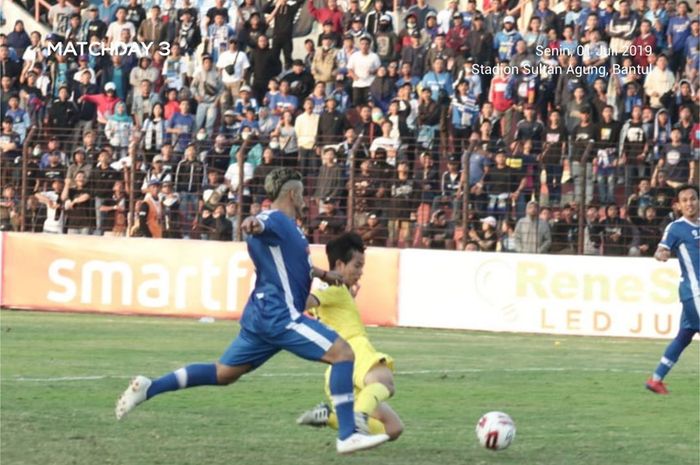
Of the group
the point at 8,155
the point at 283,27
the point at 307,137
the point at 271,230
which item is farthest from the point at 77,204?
the point at 271,230

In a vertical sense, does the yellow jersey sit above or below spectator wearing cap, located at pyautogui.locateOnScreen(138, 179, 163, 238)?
above

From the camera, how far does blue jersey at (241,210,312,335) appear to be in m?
9.88

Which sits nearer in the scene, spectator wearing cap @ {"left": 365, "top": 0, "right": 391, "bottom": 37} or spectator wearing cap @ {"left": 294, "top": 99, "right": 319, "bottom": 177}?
spectator wearing cap @ {"left": 294, "top": 99, "right": 319, "bottom": 177}

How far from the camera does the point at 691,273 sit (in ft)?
49.1

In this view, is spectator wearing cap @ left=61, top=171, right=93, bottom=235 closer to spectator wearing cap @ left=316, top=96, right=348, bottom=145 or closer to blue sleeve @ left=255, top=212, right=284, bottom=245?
spectator wearing cap @ left=316, top=96, right=348, bottom=145

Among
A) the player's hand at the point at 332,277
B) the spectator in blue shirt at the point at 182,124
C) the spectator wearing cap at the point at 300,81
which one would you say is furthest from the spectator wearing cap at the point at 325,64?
the player's hand at the point at 332,277

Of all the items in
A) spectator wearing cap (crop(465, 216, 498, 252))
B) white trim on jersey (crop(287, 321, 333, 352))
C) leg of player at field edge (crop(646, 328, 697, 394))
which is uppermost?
white trim on jersey (crop(287, 321, 333, 352))

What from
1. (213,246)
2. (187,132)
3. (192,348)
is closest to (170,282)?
(213,246)

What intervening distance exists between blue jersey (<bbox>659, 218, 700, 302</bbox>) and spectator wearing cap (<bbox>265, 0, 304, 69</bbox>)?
43.8ft

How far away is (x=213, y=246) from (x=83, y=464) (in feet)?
47.7

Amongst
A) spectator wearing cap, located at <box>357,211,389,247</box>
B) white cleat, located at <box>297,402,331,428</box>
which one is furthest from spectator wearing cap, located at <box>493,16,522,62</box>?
white cleat, located at <box>297,402,331,428</box>

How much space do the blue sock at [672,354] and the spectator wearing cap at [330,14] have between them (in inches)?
528

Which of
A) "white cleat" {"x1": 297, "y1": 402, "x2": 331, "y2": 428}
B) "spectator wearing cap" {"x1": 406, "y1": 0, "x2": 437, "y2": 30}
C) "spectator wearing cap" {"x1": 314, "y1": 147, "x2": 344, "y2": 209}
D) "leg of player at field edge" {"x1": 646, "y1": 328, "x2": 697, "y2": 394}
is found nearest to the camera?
"white cleat" {"x1": 297, "y1": 402, "x2": 331, "y2": 428}

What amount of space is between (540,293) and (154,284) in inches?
241
